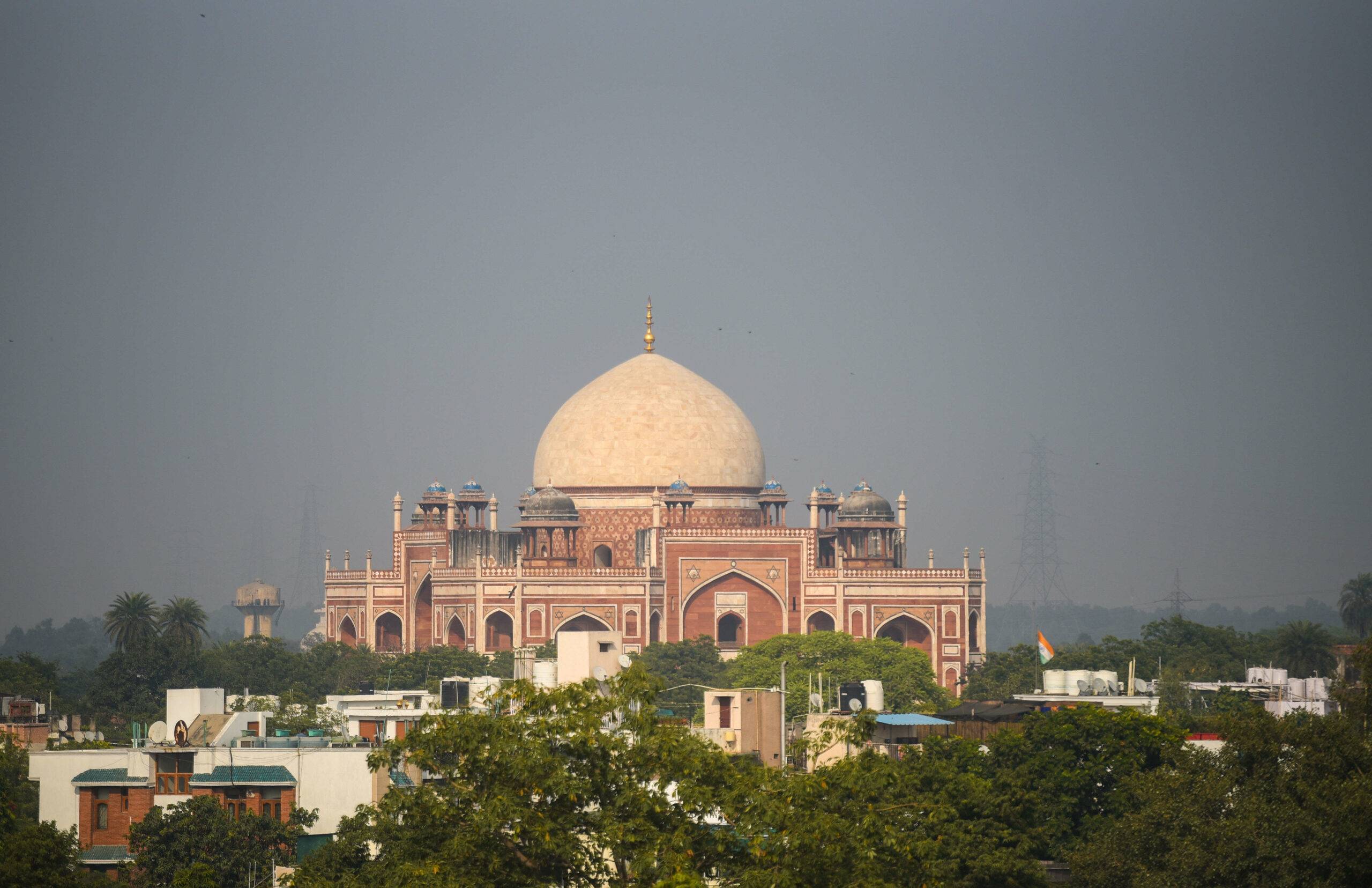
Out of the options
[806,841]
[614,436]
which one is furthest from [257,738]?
[614,436]

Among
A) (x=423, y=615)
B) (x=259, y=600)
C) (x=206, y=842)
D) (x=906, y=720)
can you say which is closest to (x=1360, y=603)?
(x=423, y=615)

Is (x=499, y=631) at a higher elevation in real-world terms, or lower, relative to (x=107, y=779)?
higher

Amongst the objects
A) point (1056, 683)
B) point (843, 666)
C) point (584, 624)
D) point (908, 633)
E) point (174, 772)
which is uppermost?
point (584, 624)

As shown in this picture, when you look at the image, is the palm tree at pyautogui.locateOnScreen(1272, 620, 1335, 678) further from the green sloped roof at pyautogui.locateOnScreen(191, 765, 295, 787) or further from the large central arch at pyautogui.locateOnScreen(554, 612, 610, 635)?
the green sloped roof at pyautogui.locateOnScreen(191, 765, 295, 787)

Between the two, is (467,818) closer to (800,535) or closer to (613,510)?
(800,535)

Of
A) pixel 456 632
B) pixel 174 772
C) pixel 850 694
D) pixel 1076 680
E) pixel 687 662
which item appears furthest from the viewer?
pixel 456 632

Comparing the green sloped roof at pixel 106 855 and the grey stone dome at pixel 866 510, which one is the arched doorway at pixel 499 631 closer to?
the grey stone dome at pixel 866 510

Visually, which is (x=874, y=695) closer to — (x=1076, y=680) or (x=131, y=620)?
(x=1076, y=680)
